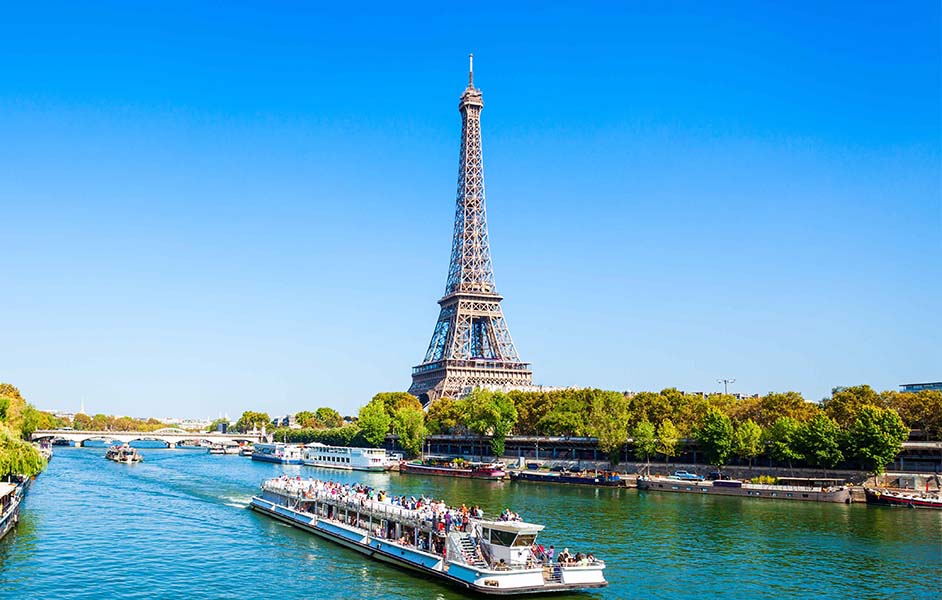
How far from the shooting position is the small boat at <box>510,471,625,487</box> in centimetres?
9450

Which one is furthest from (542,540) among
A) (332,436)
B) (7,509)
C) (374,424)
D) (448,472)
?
(332,436)

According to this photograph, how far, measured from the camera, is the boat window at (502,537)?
131ft

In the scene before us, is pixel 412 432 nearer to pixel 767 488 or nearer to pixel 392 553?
pixel 767 488

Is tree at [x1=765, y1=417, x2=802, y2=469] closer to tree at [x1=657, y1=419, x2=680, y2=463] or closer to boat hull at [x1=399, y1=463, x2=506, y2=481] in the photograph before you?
tree at [x1=657, y1=419, x2=680, y2=463]

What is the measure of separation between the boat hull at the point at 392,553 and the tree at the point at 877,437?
5612 centimetres

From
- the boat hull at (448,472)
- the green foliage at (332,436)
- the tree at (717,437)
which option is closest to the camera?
the tree at (717,437)

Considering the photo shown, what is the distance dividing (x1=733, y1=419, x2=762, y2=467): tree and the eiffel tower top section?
74550 millimetres

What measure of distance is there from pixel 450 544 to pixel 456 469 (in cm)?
6668

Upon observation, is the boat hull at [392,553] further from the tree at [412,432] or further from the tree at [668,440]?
the tree at [412,432]

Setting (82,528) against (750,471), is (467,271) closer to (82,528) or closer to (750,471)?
(750,471)

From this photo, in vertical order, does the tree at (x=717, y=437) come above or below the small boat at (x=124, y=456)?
above

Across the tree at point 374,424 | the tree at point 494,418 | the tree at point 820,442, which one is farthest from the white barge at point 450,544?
the tree at point 374,424

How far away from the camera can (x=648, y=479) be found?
91500mm

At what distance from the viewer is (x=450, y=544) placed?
41.6 m
